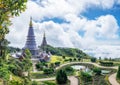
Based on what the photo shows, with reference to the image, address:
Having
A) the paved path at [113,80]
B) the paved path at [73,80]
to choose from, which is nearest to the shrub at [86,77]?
the paved path at [73,80]

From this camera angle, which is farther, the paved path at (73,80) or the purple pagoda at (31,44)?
the purple pagoda at (31,44)

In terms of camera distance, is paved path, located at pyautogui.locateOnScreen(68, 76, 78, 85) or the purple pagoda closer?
paved path, located at pyautogui.locateOnScreen(68, 76, 78, 85)

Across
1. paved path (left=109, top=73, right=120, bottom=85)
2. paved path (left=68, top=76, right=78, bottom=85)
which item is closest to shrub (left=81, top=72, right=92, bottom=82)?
paved path (left=68, top=76, right=78, bottom=85)

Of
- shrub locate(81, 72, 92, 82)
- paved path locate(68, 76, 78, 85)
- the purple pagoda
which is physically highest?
the purple pagoda

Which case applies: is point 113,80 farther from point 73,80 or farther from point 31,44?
point 31,44

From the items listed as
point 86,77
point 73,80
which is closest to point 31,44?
point 73,80

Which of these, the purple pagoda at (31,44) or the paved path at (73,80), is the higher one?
the purple pagoda at (31,44)

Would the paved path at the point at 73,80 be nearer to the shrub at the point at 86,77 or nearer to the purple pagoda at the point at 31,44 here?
the shrub at the point at 86,77

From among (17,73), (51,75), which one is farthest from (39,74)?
(17,73)

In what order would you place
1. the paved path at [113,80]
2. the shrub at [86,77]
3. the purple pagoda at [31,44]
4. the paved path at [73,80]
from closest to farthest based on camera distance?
the paved path at [113,80] < the paved path at [73,80] < the shrub at [86,77] < the purple pagoda at [31,44]

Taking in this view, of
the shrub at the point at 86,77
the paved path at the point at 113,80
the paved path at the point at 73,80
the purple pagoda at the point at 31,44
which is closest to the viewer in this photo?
the paved path at the point at 113,80

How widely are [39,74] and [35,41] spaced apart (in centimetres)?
2407

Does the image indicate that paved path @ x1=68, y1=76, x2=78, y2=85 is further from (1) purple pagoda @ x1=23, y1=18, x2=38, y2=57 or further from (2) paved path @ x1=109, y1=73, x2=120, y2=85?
(1) purple pagoda @ x1=23, y1=18, x2=38, y2=57

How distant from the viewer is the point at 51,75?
6519cm
